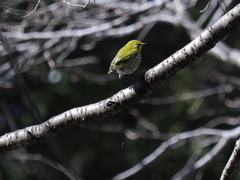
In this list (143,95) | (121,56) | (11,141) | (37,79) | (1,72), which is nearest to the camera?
(143,95)

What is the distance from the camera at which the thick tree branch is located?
1.75 m

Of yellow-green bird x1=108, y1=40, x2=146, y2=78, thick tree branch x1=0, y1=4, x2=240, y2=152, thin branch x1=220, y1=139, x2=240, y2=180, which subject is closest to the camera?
thick tree branch x1=0, y1=4, x2=240, y2=152

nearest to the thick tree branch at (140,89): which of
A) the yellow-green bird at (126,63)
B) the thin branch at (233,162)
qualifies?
the thin branch at (233,162)

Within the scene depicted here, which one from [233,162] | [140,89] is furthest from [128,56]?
[233,162]

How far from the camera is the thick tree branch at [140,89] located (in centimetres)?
175

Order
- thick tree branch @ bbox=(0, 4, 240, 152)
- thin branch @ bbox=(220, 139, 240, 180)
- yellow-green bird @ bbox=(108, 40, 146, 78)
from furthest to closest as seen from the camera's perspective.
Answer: yellow-green bird @ bbox=(108, 40, 146, 78)
thin branch @ bbox=(220, 139, 240, 180)
thick tree branch @ bbox=(0, 4, 240, 152)

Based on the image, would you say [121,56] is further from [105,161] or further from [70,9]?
[105,161]

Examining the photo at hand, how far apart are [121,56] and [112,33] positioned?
144 cm

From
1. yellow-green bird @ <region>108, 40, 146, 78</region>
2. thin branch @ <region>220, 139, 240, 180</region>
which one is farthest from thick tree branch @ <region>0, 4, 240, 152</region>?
yellow-green bird @ <region>108, 40, 146, 78</region>

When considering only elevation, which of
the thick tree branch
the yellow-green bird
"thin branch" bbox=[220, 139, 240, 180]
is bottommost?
"thin branch" bbox=[220, 139, 240, 180]

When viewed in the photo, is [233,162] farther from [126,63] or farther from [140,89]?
[126,63]

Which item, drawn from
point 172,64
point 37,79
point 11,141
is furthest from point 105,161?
point 172,64

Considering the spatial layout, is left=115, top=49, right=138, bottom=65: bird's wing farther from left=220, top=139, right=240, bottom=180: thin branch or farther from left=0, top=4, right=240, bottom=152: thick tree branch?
left=220, top=139, right=240, bottom=180: thin branch

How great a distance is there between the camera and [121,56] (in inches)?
125
